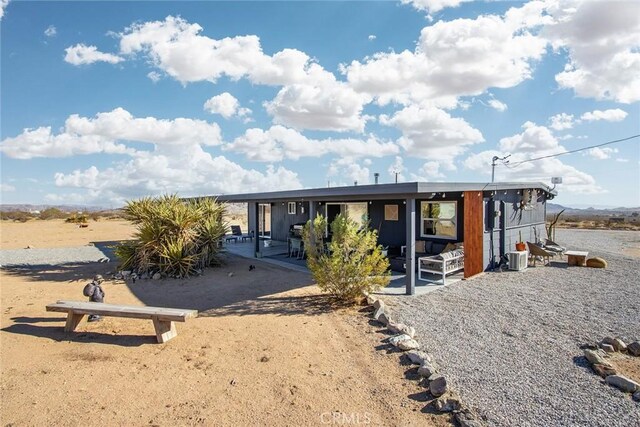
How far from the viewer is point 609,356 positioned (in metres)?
4.29

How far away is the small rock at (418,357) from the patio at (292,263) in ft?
9.89

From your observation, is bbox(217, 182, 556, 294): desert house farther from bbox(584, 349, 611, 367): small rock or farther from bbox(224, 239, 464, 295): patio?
bbox(584, 349, 611, 367): small rock

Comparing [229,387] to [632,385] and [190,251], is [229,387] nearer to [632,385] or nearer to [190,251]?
[632,385]

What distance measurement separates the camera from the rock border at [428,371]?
3055 mm

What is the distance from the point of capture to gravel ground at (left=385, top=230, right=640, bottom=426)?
3197mm

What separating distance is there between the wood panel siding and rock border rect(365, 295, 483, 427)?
12.8ft

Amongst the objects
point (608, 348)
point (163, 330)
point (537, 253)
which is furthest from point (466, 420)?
point (537, 253)

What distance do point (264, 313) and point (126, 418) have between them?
3.04 m

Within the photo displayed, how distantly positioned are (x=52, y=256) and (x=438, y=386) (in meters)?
15.1

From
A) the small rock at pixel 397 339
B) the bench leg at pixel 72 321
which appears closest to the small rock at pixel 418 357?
the small rock at pixel 397 339

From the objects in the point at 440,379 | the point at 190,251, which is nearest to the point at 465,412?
the point at 440,379

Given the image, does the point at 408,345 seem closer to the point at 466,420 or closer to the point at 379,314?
the point at 379,314

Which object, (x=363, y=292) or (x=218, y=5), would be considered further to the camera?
(x=218, y=5)

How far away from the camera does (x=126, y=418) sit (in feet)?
10.4
